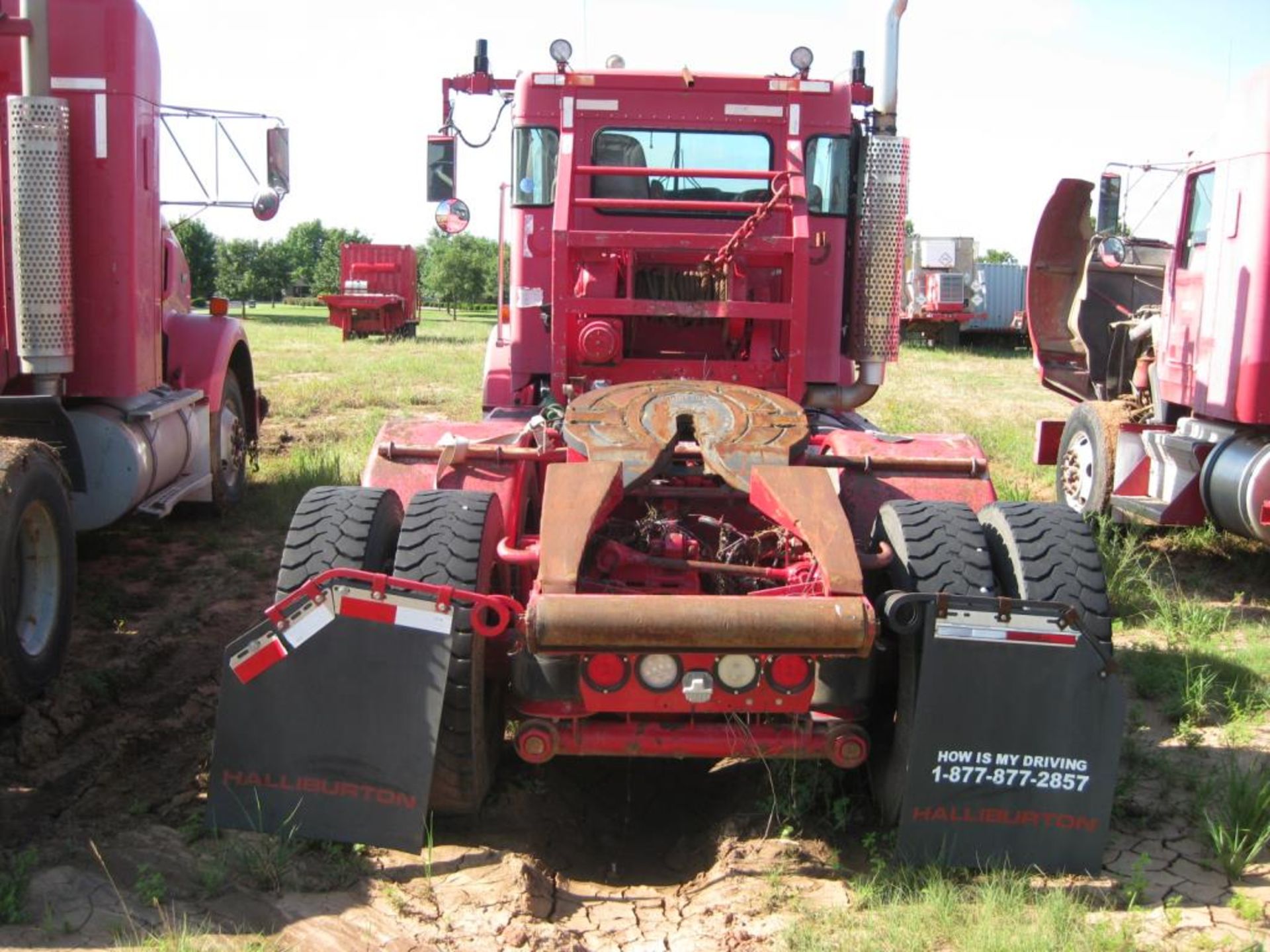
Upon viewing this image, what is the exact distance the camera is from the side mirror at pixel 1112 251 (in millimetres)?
7832

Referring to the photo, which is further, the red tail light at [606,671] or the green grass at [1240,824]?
the green grass at [1240,824]

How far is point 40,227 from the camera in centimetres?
573

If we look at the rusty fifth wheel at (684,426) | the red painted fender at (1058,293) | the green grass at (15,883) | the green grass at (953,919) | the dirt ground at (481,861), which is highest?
the red painted fender at (1058,293)

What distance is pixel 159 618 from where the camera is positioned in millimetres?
6238

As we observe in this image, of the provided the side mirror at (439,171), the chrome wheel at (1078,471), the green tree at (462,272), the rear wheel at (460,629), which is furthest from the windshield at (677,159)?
the green tree at (462,272)

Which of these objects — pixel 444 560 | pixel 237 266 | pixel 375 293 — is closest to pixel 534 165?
pixel 444 560

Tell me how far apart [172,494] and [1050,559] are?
206 inches

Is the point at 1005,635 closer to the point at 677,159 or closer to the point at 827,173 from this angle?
the point at 827,173

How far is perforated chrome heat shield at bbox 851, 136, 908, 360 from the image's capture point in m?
5.58

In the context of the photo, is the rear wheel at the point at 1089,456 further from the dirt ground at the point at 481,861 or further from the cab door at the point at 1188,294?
the dirt ground at the point at 481,861

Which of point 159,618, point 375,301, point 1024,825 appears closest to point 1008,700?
point 1024,825

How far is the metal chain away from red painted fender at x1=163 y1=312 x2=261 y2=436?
4.14m

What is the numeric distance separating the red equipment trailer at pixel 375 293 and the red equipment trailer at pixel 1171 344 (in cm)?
2287

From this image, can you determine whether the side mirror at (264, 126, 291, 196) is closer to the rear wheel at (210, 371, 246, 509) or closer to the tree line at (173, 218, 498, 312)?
the rear wheel at (210, 371, 246, 509)
